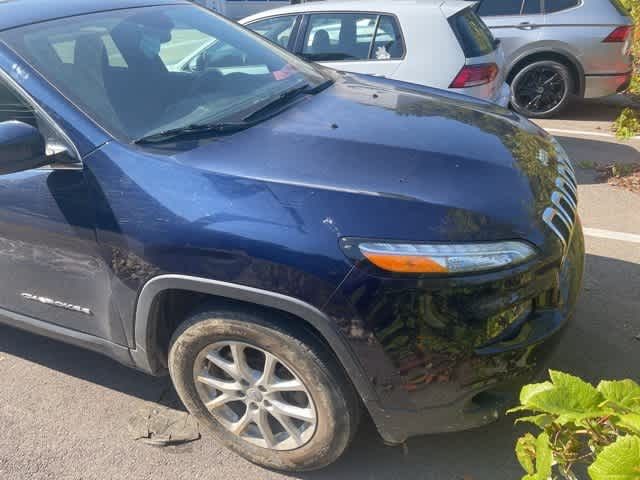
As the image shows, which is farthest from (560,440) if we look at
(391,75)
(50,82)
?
(391,75)

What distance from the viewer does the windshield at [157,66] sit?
2377 mm

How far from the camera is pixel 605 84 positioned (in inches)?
264

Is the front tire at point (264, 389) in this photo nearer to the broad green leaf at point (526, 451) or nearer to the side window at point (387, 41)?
the broad green leaf at point (526, 451)

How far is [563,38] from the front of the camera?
6.67 meters

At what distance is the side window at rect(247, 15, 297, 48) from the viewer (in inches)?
217

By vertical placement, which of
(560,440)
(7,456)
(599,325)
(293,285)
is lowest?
(7,456)

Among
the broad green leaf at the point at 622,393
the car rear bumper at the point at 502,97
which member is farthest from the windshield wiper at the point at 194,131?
the car rear bumper at the point at 502,97

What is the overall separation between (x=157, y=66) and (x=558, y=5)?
5623mm

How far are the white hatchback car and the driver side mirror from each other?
3.45 meters

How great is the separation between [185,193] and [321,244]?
54 centimetres

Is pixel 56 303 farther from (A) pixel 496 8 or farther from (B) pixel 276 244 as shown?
(A) pixel 496 8

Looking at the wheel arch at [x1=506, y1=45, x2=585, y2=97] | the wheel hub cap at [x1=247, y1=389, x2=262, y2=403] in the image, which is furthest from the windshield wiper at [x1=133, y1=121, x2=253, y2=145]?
the wheel arch at [x1=506, y1=45, x2=585, y2=97]

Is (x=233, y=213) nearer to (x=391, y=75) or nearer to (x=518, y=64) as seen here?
(x=391, y=75)

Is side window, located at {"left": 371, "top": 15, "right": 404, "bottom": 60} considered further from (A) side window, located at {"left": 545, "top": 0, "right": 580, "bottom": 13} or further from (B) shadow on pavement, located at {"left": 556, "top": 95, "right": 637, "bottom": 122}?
(B) shadow on pavement, located at {"left": 556, "top": 95, "right": 637, "bottom": 122}
